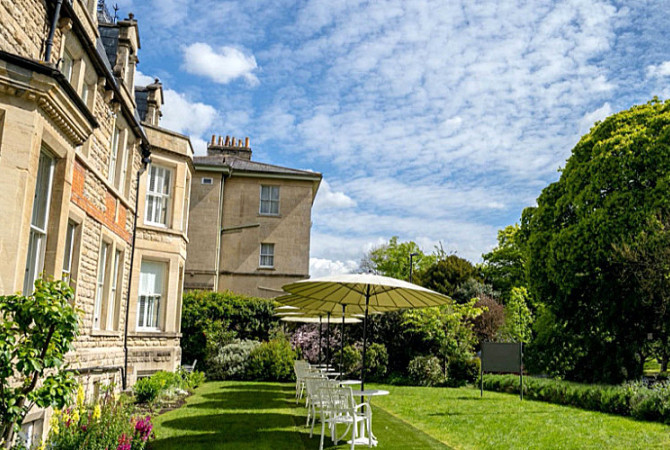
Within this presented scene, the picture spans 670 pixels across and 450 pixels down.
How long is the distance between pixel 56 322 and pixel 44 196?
3745 mm

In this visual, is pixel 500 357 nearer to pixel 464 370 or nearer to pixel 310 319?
pixel 464 370

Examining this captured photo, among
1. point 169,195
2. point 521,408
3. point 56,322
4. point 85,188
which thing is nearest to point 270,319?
point 169,195

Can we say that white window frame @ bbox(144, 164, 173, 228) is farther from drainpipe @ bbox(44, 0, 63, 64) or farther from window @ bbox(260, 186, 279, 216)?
window @ bbox(260, 186, 279, 216)

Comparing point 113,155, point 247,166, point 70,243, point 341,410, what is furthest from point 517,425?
point 247,166

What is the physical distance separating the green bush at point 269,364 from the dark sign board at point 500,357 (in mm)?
7548

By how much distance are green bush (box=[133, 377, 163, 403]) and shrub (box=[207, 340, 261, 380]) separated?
8586mm

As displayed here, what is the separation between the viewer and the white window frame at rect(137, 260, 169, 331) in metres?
18.2

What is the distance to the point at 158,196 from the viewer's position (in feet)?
62.2

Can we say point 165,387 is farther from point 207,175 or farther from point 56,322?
point 207,175

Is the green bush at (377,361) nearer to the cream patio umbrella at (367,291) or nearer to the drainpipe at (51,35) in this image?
the cream patio umbrella at (367,291)

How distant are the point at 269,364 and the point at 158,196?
8.05 metres

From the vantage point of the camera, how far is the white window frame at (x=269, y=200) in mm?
31047

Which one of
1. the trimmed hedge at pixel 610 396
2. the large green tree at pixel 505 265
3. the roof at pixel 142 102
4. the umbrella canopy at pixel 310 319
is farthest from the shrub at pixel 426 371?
the large green tree at pixel 505 265

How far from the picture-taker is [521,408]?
15.6 m
